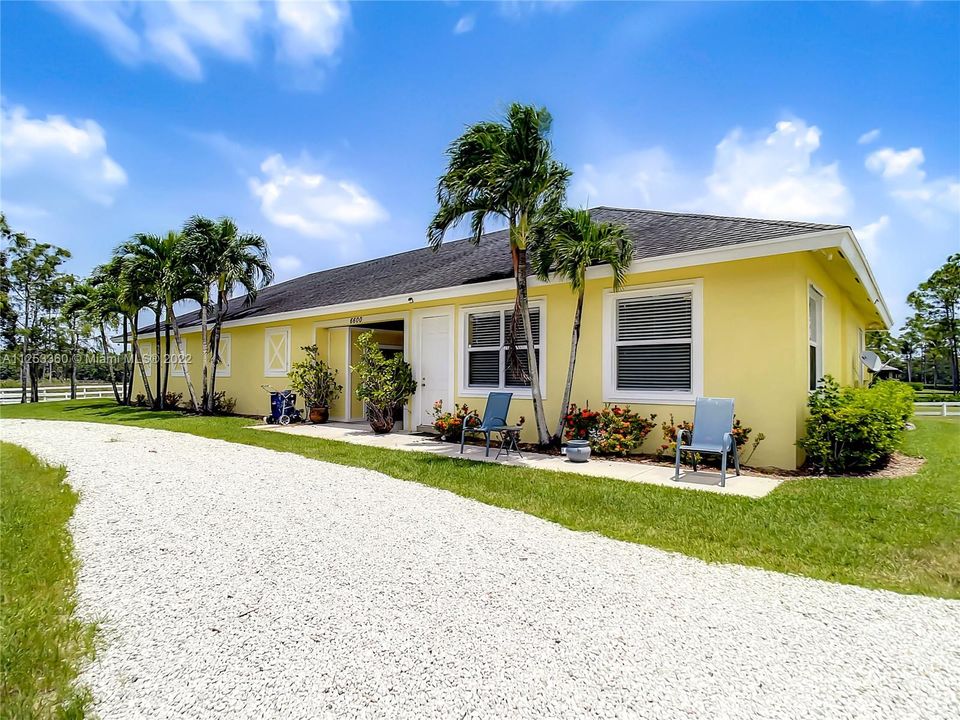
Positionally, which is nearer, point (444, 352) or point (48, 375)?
point (444, 352)

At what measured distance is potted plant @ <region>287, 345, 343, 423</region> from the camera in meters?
13.3

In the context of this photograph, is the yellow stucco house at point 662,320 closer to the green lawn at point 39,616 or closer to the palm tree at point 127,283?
the palm tree at point 127,283

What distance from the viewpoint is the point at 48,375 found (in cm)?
3669

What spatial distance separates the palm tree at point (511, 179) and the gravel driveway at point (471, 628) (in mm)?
5212

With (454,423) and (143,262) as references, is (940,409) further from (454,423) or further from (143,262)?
(143,262)

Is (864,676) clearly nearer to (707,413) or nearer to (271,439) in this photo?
(707,413)

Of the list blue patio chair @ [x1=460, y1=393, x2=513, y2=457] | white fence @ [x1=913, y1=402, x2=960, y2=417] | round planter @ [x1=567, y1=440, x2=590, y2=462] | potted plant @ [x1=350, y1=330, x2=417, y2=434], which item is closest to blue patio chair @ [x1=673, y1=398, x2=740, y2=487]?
round planter @ [x1=567, y1=440, x2=590, y2=462]

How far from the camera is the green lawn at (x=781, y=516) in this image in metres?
3.70

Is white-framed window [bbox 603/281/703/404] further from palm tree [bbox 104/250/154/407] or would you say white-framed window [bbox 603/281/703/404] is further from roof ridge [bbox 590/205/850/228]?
palm tree [bbox 104/250/154/407]

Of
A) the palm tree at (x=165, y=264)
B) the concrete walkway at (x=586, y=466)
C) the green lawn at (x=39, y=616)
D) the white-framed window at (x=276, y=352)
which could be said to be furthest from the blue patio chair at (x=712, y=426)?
the palm tree at (x=165, y=264)

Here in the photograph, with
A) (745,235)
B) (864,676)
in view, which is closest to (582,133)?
(745,235)

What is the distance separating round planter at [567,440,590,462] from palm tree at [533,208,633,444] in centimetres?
95

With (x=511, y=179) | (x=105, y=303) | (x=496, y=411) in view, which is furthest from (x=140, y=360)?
(x=511, y=179)

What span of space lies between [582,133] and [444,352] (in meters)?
5.07
